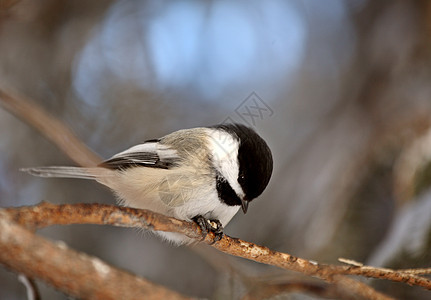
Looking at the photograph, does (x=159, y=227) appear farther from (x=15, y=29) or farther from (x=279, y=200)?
(x=279, y=200)

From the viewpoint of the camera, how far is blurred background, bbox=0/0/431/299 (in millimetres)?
1123

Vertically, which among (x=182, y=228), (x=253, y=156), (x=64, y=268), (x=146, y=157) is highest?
(x=146, y=157)

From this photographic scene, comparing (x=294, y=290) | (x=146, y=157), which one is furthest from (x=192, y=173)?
(x=294, y=290)

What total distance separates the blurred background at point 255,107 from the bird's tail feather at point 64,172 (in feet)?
0.28

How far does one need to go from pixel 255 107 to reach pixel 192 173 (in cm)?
30

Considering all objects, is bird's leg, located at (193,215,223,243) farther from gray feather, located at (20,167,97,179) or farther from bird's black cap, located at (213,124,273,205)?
gray feather, located at (20,167,97,179)

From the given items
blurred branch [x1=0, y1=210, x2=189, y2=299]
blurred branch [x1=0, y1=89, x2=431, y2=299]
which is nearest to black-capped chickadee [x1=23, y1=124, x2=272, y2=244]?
blurred branch [x1=0, y1=89, x2=431, y2=299]

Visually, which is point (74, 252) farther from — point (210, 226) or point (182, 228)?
point (210, 226)

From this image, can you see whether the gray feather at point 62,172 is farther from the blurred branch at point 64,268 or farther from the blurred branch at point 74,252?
the blurred branch at point 64,268

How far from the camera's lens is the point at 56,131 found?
94cm

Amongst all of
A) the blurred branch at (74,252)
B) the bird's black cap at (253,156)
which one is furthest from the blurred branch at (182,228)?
the bird's black cap at (253,156)

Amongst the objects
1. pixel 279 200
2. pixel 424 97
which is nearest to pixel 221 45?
pixel 279 200

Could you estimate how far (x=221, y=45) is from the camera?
116 cm

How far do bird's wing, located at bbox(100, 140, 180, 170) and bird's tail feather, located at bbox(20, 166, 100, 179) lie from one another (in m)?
0.04
